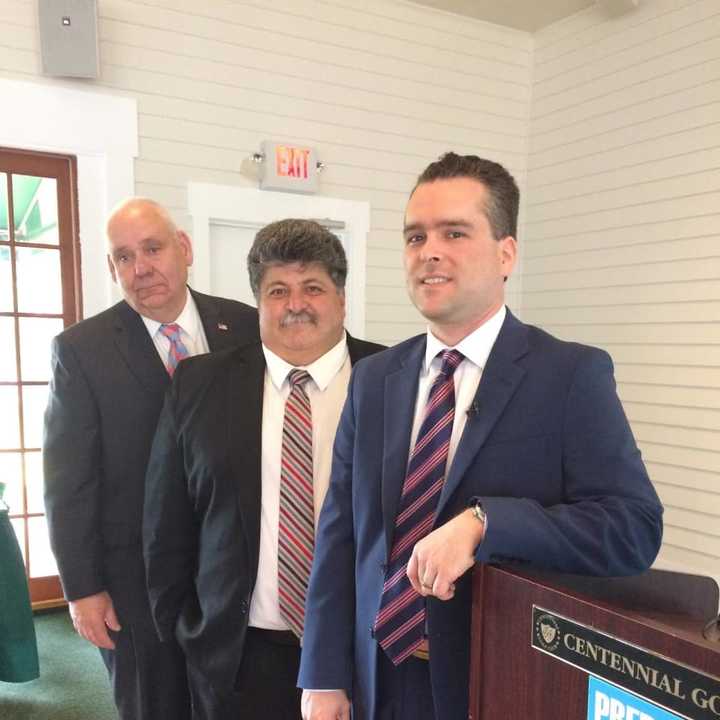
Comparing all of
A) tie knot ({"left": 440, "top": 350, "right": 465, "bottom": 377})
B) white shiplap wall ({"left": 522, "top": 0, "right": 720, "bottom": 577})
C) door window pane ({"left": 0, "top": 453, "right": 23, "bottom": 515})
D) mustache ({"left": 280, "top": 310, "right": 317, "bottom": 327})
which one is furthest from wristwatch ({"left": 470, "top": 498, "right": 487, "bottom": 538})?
door window pane ({"left": 0, "top": 453, "right": 23, "bottom": 515})

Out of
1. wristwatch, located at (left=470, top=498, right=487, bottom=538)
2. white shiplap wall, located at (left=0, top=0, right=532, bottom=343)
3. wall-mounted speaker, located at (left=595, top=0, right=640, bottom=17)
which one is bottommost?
wristwatch, located at (left=470, top=498, right=487, bottom=538)

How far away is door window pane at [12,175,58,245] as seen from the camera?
10.8 feet

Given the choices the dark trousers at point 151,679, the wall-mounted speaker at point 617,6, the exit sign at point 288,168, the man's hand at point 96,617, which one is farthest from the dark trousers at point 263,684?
the wall-mounted speaker at point 617,6

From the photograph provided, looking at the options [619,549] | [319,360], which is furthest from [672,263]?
[619,549]

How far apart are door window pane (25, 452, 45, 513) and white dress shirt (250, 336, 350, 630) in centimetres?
261

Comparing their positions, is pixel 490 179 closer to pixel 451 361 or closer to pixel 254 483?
pixel 451 361

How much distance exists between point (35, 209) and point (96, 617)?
98.3 inches

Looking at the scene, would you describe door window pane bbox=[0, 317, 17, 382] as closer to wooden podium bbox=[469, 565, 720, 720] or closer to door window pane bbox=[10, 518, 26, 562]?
door window pane bbox=[10, 518, 26, 562]

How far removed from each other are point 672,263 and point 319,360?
116 inches

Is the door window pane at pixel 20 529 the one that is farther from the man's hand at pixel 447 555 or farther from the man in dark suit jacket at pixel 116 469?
the man's hand at pixel 447 555

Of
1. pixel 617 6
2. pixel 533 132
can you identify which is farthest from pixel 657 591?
pixel 533 132

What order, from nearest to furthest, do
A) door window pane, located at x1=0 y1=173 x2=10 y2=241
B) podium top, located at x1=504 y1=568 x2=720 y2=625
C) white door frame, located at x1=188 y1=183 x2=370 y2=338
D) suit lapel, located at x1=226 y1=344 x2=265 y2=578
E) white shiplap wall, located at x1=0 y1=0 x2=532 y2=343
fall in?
podium top, located at x1=504 y1=568 x2=720 y2=625
suit lapel, located at x1=226 y1=344 x2=265 y2=578
door window pane, located at x1=0 y1=173 x2=10 y2=241
white shiplap wall, located at x1=0 y1=0 x2=532 y2=343
white door frame, located at x1=188 y1=183 x2=370 y2=338

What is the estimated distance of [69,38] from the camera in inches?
121

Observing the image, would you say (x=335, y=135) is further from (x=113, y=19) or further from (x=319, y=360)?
(x=319, y=360)
